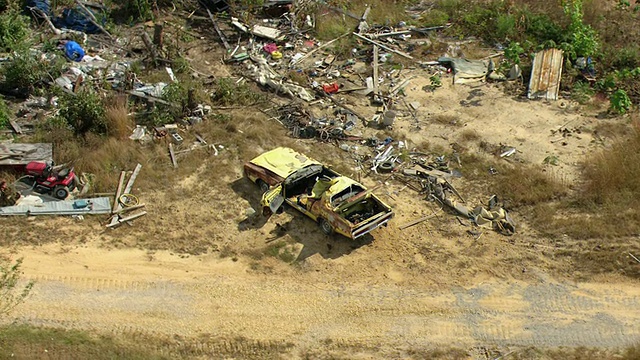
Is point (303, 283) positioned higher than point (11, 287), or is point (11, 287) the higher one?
point (11, 287)

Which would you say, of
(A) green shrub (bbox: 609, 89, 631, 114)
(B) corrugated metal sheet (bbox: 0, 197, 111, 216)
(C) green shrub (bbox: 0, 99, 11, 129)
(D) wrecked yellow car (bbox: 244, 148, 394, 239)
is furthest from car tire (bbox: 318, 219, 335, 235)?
(A) green shrub (bbox: 609, 89, 631, 114)

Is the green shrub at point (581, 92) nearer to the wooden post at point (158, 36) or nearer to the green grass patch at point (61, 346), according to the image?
the wooden post at point (158, 36)

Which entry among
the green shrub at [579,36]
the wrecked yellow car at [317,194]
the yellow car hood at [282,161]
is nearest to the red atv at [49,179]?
the wrecked yellow car at [317,194]

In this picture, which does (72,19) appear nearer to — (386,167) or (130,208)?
(130,208)

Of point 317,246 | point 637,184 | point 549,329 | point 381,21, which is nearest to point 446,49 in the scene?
point 381,21

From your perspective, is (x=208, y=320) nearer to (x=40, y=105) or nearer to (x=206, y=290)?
(x=206, y=290)

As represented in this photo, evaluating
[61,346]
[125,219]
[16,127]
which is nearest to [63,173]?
[125,219]

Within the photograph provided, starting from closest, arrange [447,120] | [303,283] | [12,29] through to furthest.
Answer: [303,283] → [447,120] → [12,29]
